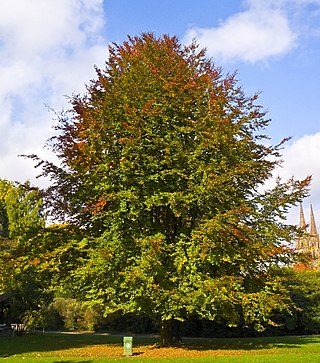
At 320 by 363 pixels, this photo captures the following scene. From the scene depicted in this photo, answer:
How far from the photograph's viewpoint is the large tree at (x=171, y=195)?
16.8m

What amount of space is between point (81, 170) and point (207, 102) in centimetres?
617

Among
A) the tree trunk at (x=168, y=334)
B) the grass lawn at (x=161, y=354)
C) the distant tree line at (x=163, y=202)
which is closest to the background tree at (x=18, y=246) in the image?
the distant tree line at (x=163, y=202)

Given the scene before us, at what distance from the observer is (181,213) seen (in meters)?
17.2

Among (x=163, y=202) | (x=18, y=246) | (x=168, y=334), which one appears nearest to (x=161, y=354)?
(x=168, y=334)

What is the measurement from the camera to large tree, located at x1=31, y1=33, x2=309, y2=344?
661 inches

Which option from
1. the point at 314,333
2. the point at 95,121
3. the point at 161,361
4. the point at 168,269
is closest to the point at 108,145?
the point at 95,121

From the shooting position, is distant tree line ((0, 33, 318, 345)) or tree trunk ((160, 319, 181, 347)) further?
tree trunk ((160, 319, 181, 347))

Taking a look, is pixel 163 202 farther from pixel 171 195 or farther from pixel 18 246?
pixel 18 246

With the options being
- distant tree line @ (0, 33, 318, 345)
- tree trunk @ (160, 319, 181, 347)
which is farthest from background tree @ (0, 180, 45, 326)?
tree trunk @ (160, 319, 181, 347)

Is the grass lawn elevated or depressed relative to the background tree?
depressed

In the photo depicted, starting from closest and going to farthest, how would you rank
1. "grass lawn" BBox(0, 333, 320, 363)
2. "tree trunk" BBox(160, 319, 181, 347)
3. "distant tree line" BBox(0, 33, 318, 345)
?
"grass lawn" BBox(0, 333, 320, 363)
"distant tree line" BBox(0, 33, 318, 345)
"tree trunk" BBox(160, 319, 181, 347)

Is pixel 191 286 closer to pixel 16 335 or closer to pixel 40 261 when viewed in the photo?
pixel 40 261

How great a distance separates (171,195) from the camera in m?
16.8

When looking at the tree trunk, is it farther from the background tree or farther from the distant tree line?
the background tree
